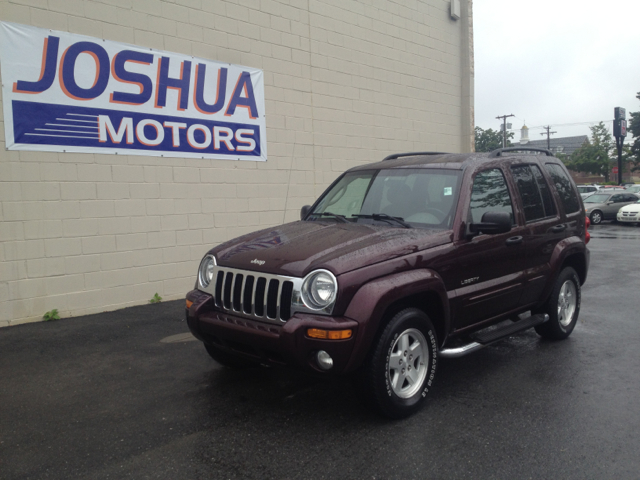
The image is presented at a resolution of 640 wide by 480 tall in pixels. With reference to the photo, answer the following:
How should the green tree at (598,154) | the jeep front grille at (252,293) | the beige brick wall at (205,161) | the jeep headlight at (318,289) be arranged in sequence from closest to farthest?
the jeep headlight at (318,289), the jeep front grille at (252,293), the beige brick wall at (205,161), the green tree at (598,154)

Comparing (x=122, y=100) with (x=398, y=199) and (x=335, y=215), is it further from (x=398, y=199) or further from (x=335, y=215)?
(x=398, y=199)

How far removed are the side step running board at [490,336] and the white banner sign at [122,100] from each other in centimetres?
519

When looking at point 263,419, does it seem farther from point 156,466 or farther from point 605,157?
point 605,157

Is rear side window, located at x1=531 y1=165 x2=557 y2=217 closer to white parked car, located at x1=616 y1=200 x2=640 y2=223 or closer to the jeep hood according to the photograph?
the jeep hood

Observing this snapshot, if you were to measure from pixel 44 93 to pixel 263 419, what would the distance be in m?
5.14

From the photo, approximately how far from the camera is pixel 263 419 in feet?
13.0

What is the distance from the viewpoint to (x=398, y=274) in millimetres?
3863

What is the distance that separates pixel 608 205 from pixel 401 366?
23.6m

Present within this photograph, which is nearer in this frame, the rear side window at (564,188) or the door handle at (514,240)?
the door handle at (514,240)

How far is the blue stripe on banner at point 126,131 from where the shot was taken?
6.78 metres

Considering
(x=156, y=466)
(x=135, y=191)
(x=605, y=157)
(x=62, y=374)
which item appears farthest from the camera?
(x=605, y=157)

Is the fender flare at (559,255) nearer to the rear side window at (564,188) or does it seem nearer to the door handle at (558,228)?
the door handle at (558,228)

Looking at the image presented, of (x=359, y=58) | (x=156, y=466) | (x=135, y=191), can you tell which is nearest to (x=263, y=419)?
(x=156, y=466)

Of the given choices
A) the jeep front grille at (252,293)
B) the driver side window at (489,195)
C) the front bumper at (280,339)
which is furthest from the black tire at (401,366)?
the driver side window at (489,195)
